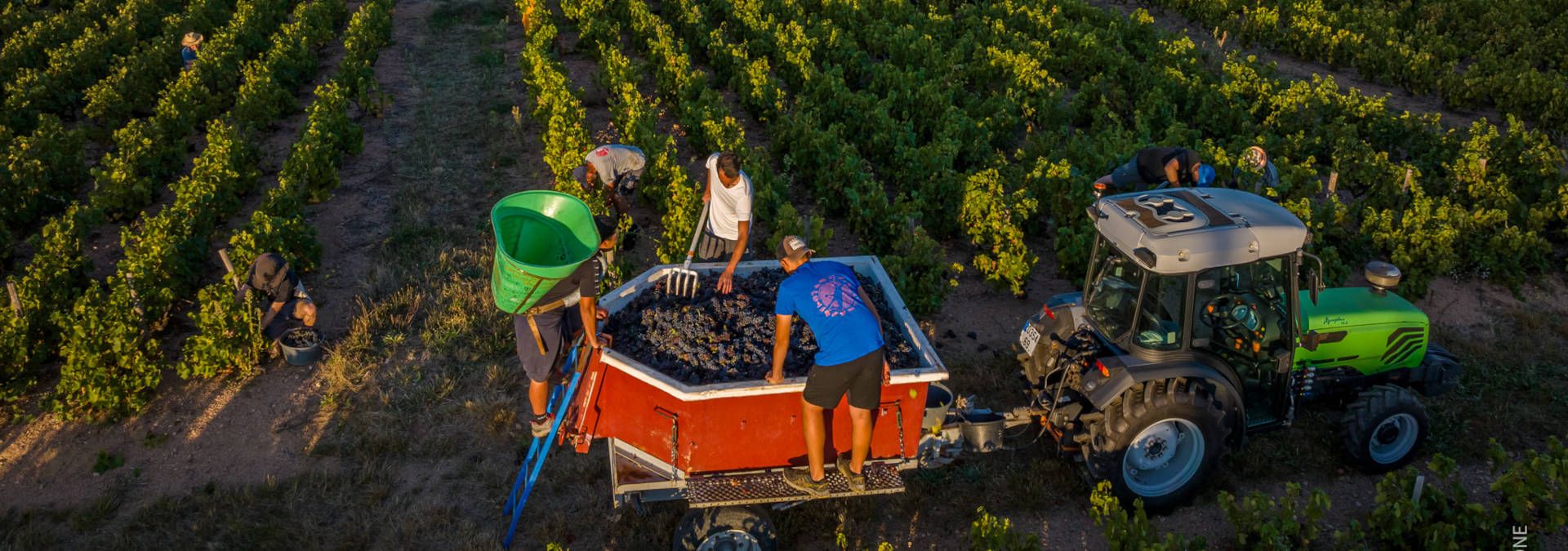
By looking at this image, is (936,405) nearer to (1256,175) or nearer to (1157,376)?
(1157,376)

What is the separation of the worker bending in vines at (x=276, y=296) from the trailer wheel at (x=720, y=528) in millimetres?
4487

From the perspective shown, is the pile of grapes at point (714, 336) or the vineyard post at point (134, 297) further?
the vineyard post at point (134, 297)

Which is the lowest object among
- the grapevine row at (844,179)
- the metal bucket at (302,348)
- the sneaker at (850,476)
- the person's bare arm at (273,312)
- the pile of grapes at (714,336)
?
the grapevine row at (844,179)

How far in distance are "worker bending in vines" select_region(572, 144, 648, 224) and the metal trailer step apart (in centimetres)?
410

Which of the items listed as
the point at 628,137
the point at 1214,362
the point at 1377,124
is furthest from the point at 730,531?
the point at 1377,124

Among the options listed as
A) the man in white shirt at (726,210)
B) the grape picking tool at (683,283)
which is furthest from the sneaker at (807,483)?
the man in white shirt at (726,210)

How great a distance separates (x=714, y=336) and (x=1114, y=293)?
8.46 ft

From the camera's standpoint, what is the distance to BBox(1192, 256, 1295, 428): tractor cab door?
5980 millimetres

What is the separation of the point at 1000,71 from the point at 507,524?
11389 millimetres

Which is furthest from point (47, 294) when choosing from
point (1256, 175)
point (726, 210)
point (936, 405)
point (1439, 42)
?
point (1439, 42)

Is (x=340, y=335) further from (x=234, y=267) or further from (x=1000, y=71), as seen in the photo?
(x=1000, y=71)

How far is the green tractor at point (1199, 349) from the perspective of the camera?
5895mm

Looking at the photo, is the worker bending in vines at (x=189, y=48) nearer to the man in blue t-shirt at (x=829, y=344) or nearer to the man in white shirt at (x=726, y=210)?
the man in white shirt at (x=726, y=210)

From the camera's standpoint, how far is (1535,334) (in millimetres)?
8742
